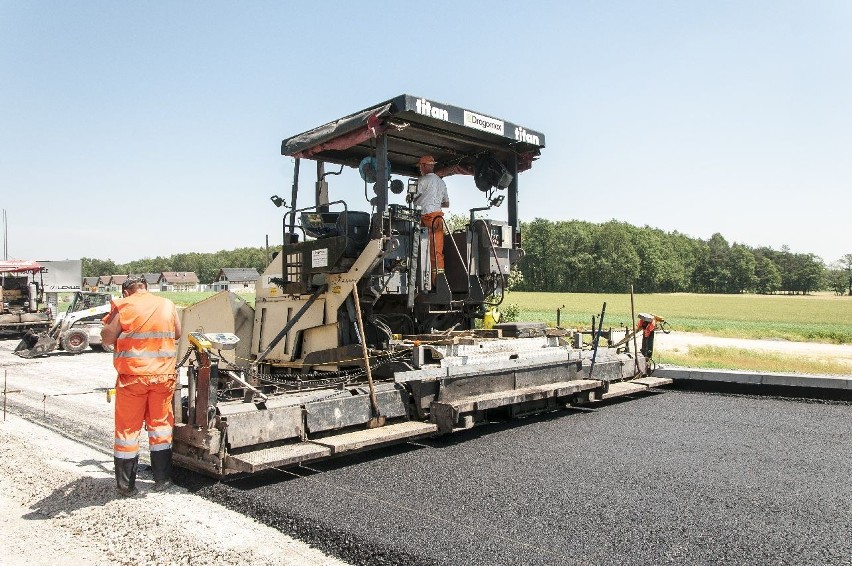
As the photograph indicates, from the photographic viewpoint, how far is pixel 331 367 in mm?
6215

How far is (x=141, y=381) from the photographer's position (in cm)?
439

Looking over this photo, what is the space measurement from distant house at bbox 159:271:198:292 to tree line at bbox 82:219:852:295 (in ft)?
9.50

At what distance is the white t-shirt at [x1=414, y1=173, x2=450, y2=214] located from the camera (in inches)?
263

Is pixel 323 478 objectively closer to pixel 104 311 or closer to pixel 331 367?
pixel 331 367

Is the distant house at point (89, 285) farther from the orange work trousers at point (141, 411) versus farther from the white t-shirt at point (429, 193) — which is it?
the orange work trousers at point (141, 411)

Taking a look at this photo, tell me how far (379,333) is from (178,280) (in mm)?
121725

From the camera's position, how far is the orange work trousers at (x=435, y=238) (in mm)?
6633

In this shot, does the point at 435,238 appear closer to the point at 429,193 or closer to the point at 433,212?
the point at 433,212

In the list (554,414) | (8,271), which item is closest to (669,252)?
(8,271)

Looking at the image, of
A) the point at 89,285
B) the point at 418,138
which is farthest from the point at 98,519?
the point at 89,285

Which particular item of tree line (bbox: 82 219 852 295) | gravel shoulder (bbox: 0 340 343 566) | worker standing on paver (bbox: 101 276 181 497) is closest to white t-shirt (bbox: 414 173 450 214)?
worker standing on paver (bbox: 101 276 181 497)

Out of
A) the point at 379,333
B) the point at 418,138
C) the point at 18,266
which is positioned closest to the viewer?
the point at 379,333

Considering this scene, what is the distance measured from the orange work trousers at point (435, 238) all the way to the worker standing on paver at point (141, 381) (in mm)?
2765

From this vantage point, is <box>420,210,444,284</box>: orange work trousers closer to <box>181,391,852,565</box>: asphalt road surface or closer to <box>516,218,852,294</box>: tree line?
<box>181,391,852,565</box>: asphalt road surface
